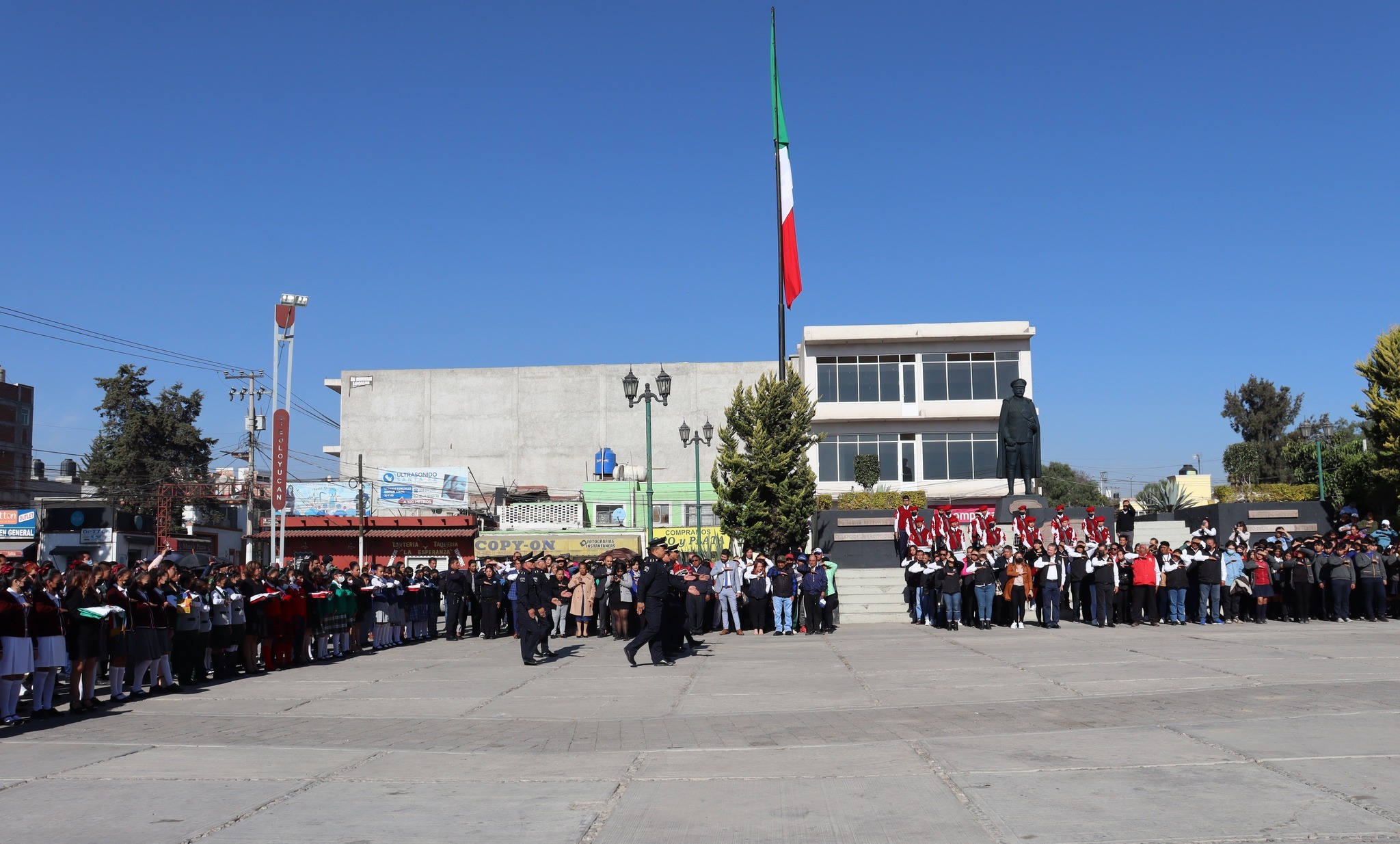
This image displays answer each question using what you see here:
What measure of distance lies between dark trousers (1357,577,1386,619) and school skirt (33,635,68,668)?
22327mm

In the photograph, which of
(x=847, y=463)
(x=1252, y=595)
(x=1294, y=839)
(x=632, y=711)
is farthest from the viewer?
(x=847, y=463)

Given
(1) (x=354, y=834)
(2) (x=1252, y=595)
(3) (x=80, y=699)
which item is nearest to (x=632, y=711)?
(1) (x=354, y=834)

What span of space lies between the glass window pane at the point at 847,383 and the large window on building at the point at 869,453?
1.82 m

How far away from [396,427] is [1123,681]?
64.0 m

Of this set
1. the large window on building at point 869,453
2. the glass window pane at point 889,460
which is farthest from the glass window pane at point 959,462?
the glass window pane at point 889,460

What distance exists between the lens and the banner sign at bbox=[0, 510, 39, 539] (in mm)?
48281

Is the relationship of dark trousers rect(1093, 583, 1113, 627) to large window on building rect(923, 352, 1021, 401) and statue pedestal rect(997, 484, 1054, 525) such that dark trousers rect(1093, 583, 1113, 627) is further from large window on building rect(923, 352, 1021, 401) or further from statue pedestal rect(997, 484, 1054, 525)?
large window on building rect(923, 352, 1021, 401)

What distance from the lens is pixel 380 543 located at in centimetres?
5638

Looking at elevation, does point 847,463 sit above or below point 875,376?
below

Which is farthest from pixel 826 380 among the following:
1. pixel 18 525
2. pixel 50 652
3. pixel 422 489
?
pixel 50 652

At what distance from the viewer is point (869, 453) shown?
5369 cm

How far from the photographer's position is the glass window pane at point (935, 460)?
53.8 meters

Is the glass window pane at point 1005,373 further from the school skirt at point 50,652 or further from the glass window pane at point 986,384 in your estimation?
the school skirt at point 50,652

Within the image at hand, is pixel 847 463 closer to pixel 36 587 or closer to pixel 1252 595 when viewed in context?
pixel 1252 595
